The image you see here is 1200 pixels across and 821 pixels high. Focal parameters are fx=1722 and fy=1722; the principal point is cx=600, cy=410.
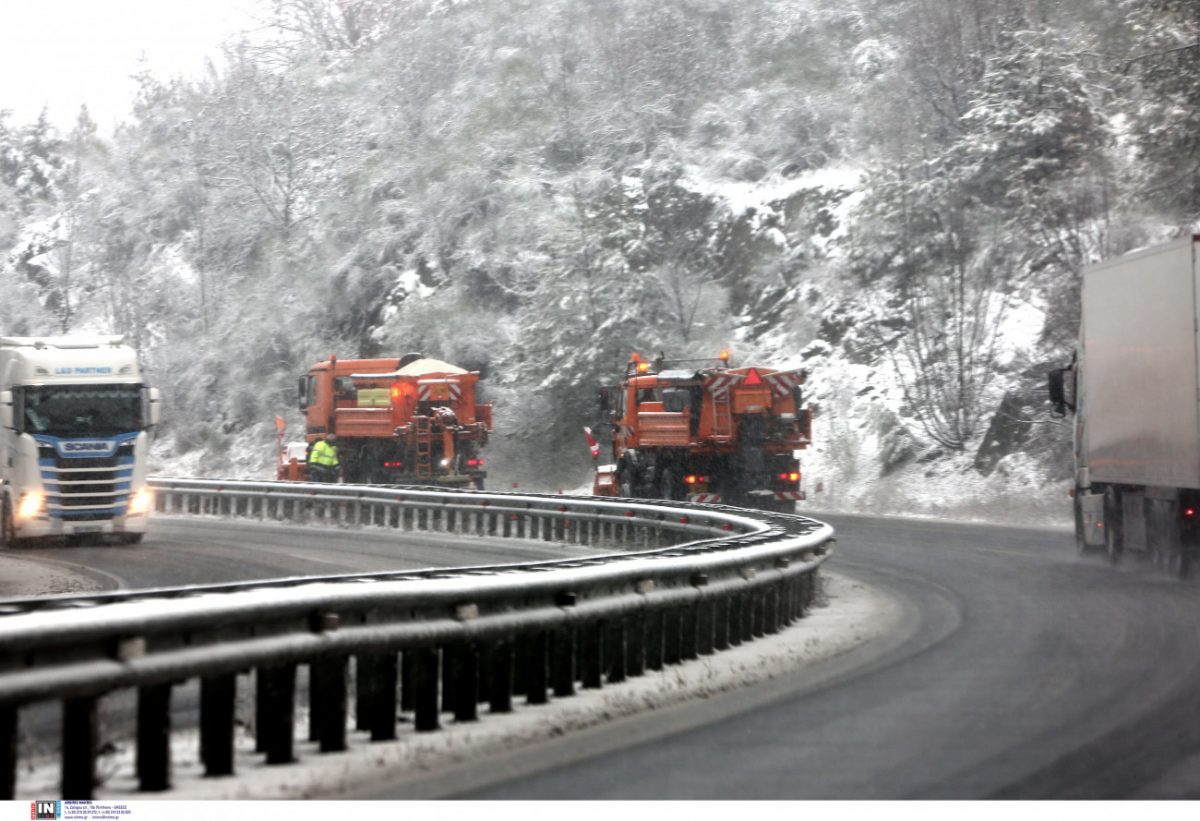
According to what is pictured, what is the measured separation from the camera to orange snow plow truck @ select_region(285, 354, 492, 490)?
137ft

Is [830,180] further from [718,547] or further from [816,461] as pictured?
[718,547]

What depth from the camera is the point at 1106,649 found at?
1260 centimetres

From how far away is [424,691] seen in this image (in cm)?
894

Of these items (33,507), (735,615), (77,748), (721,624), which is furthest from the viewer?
(33,507)

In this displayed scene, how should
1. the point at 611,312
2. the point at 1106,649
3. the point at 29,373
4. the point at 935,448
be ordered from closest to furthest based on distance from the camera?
the point at 1106,649 → the point at 29,373 → the point at 935,448 → the point at 611,312

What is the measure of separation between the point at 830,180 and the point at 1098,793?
50.7m

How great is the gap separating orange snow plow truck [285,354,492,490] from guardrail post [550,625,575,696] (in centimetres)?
3117

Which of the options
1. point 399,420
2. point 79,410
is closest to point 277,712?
point 79,410

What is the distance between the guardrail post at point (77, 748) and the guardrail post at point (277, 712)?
1168mm

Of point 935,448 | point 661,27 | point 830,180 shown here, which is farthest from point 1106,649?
point 661,27

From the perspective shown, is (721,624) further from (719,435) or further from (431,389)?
(431,389)

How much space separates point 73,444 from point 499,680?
63.4 feet

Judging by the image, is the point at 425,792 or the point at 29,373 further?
the point at 29,373

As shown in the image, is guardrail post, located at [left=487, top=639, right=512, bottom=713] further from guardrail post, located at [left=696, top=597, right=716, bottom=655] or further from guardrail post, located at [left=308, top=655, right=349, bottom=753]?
guardrail post, located at [left=696, top=597, right=716, bottom=655]
